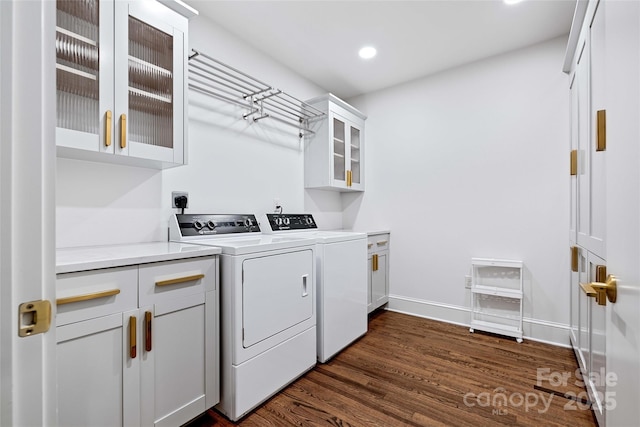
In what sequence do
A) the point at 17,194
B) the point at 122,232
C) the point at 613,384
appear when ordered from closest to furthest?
the point at 17,194 < the point at 613,384 < the point at 122,232

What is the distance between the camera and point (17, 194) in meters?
0.46

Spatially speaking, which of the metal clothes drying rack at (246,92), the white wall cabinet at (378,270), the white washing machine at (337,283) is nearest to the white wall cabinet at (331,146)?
the metal clothes drying rack at (246,92)

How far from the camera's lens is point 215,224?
2.19m

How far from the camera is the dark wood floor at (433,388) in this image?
1614 mm

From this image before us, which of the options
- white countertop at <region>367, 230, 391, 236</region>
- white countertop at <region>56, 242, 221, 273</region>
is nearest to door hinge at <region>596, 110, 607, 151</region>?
white countertop at <region>56, 242, 221, 273</region>

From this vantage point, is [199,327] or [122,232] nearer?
[199,327]

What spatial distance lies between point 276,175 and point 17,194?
245 centimetres

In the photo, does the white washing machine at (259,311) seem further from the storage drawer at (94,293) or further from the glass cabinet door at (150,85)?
the glass cabinet door at (150,85)

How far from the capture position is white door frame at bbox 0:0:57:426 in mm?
450

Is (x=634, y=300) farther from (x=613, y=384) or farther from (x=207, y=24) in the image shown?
(x=207, y=24)

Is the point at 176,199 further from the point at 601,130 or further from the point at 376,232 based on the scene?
the point at 601,130

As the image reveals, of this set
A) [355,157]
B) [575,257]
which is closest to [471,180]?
[575,257]

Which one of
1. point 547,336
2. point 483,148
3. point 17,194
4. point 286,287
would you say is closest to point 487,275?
point 547,336

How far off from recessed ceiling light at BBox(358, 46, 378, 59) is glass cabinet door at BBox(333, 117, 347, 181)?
65 cm
